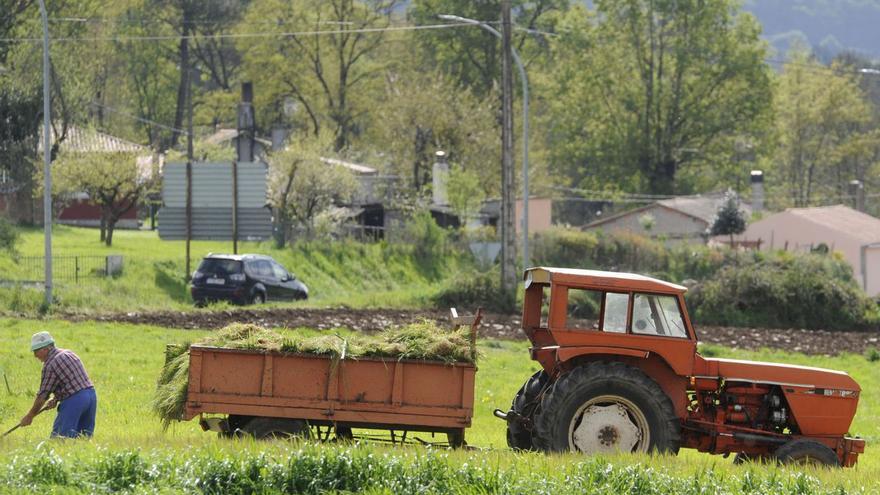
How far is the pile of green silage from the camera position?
16578 mm

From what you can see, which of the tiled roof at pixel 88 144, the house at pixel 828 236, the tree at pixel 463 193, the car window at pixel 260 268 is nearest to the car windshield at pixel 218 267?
the car window at pixel 260 268

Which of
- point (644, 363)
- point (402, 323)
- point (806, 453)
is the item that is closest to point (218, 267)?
point (402, 323)

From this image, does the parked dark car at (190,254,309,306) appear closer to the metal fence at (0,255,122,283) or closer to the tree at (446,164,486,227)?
the metal fence at (0,255,122,283)

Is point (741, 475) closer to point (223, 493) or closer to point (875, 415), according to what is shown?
point (223, 493)

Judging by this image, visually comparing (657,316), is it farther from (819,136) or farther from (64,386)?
(819,136)

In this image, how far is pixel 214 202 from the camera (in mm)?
47438

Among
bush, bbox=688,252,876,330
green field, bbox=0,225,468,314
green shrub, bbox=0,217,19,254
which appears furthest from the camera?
bush, bbox=688,252,876,330

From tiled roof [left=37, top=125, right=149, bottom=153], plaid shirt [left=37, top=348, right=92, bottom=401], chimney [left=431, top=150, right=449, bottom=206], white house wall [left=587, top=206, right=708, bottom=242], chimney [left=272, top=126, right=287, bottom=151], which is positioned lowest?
plaid shirt [left=37, top=348, right=92, bottom=401]

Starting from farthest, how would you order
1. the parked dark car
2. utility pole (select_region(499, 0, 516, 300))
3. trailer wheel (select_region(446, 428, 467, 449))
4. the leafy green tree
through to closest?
the leafy green tree
the parked dark car
utility pole (select_region(499, 0, 516, 300))
trailer wheel (select_region(446, 428, 467, 449))

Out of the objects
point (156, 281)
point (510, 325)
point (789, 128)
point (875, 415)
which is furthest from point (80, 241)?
point (789, 128)

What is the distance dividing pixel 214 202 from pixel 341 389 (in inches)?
1245

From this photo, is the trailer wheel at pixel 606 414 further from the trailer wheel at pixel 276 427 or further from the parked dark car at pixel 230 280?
the parked dark car at pixel 230 280

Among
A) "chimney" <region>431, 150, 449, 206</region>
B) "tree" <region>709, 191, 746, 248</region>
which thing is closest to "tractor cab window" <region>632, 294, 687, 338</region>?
"chimney" <region>431, 150, 449, 206</region>

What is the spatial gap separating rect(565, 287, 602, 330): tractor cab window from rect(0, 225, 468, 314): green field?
17.8 m
